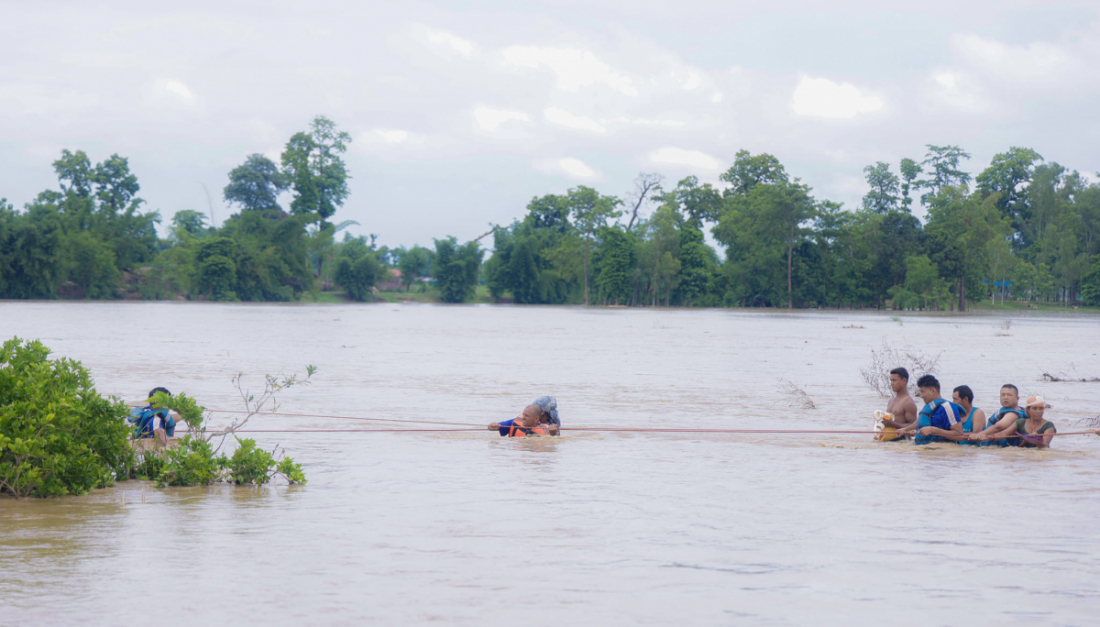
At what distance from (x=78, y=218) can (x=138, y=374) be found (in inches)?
3565

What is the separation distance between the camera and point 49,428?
9086 millimetres

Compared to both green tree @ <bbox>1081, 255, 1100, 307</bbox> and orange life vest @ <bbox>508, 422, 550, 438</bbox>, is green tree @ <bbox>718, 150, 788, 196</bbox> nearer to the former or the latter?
green tree @ <bbox>1081, 255, 1100, 307</bbox>

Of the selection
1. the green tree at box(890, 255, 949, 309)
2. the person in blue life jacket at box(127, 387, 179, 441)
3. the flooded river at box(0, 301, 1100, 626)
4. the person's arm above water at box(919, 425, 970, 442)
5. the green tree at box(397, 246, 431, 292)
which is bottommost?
the flooded river at box(0, 301, 1100, 626)

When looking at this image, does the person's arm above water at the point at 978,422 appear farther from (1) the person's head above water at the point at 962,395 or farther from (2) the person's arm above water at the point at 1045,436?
(2) the person's arm above water at the point at 1045,436

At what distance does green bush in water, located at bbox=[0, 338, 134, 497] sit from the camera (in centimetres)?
893

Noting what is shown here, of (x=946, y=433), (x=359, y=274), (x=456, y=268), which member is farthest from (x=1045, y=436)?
(x=456, y=268)

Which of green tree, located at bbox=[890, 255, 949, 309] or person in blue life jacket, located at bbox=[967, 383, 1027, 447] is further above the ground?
green tree, located at bbox=[890, 255, 949, 309]

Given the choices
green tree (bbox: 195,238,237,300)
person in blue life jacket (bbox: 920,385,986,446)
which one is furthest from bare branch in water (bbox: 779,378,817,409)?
green tree (bbox: 195,238,237,300)

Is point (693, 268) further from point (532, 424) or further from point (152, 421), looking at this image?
point (152, 421)

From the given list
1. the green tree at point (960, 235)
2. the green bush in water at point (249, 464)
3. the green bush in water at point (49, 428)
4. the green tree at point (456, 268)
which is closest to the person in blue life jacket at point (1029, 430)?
the green bush in water at point (249, 464)

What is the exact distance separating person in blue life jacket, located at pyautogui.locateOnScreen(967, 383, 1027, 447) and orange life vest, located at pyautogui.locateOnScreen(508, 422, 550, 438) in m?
5.71

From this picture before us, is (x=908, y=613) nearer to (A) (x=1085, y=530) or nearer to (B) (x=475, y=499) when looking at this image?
(A) (x=1085, y=530)

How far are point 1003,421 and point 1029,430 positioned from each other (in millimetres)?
400

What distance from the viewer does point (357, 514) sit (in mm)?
9078
